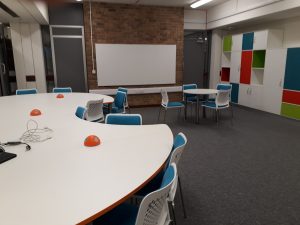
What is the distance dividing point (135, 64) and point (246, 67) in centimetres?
332

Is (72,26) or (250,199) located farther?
(72,26)

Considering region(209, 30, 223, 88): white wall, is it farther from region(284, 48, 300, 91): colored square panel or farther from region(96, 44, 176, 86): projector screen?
region(284, 48, 300, 91): colored square panel

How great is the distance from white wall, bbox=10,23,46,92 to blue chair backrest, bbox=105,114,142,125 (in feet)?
16.0

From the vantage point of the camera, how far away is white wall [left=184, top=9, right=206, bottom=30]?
7455mm

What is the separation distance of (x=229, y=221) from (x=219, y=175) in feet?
2.87

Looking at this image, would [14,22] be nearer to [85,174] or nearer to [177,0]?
[177,0]

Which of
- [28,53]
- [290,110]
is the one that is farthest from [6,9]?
[290,110]

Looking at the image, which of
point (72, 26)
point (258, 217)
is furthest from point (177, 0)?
point (258, 217)

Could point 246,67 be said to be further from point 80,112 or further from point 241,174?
point 80,112

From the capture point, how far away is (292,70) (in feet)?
17.5

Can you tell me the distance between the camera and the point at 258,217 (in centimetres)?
216

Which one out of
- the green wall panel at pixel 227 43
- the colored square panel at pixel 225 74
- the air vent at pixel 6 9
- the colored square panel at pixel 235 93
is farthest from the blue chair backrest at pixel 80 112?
the colored square panel at pixel 225 74

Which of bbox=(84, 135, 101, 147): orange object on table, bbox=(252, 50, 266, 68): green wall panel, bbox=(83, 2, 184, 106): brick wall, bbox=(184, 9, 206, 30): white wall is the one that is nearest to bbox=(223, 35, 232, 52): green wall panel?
bbox=(184, 9, 206, 30): white wall

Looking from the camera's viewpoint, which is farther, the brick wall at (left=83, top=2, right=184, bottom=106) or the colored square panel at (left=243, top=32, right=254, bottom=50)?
the brick wall at (left=83, top=2, right=184, bottom=106)
